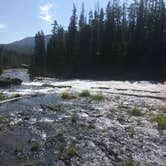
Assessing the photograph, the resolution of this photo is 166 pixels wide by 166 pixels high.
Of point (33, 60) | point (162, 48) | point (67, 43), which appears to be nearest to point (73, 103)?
point (162, 48)

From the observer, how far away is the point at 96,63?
278ft

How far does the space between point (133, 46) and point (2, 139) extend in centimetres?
6753

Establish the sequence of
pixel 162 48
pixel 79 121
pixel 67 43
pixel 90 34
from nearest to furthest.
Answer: pixel 79 121 < pixel 162 48 < pixel 90 34 < pixel 67 43

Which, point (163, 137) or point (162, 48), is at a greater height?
point (162, 48)

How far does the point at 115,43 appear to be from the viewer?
273 feet

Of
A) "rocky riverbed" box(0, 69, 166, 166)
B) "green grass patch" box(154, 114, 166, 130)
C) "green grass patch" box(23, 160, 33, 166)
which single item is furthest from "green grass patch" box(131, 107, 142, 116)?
"green grass patch" box(23, 160, 33, 166)

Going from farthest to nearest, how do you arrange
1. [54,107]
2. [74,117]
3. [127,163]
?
[54,107], [74,117], [127,163]

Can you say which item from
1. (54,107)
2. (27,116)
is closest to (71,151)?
(27,116)

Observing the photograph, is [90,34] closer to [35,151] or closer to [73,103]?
[73,103]

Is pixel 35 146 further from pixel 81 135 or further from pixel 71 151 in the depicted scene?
pixel 81 135

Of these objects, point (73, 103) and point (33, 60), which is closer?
point (73, 103)

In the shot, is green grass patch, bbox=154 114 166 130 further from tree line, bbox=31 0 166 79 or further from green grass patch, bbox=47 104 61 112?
tree line, bbox=31 0 166 79

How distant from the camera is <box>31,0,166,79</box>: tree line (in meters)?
76.7

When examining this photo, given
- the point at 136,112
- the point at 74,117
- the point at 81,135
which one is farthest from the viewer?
the point at 136,112
